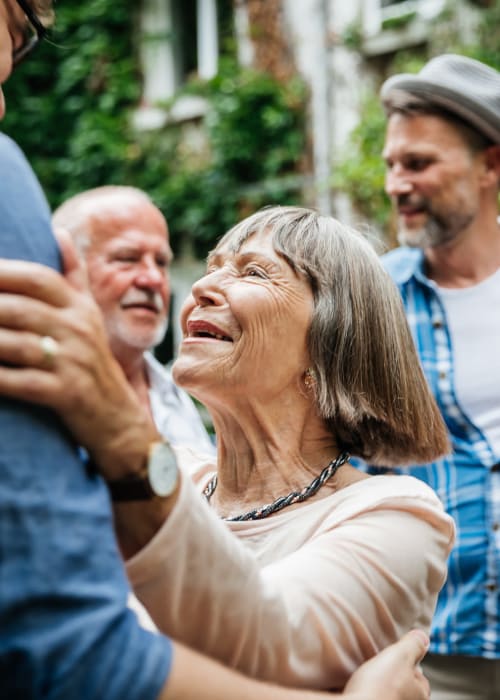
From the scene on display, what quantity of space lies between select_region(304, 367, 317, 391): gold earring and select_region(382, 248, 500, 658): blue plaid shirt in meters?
1.06

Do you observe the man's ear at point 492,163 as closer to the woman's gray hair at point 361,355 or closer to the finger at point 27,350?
the woman's gray hair at point 361,355

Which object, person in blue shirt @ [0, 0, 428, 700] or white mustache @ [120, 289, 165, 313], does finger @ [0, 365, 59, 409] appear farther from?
white mustache @ [120, 289, 165, 313]

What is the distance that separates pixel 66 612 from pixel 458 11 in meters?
7.67

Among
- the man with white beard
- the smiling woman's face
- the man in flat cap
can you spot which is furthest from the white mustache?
the smiling woman's face

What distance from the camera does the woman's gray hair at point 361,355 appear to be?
7.08 ft

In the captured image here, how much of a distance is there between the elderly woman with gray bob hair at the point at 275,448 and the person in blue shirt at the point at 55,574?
0.15 feet

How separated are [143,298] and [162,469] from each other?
3.17 m

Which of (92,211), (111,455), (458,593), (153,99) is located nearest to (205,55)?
(153,99)

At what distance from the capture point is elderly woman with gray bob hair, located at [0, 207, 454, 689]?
1.16 m

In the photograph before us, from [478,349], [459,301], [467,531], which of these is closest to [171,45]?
[459,301]

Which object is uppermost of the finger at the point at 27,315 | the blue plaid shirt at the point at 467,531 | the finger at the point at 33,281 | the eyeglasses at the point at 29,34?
the eyeglasses at the point at 29,34

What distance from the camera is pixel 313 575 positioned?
1.61m

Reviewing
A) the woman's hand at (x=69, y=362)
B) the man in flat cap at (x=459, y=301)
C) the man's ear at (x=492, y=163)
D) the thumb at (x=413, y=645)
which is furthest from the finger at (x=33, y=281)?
the man's ear at (x=492, y=163)

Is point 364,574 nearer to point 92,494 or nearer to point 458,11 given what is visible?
point 92,494
